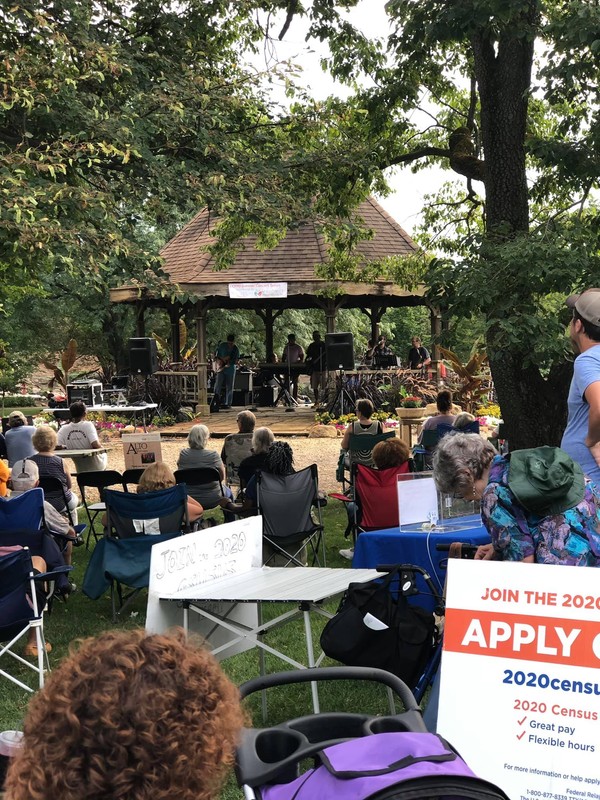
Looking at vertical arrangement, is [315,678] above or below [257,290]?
below

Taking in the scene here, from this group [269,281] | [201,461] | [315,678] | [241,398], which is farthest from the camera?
[241,398]

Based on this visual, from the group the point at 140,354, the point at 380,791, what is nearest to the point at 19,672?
the point at 380,791

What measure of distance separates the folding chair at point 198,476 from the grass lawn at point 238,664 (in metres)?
1.18

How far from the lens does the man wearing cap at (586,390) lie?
4.15 m

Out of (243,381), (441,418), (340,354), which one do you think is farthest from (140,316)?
(441,418)

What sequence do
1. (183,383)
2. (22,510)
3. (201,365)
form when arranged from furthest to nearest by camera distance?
(183,383) < (201,365) < (22,510)

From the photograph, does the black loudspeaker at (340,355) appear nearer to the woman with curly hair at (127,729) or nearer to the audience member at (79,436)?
the audience member at (79,436)

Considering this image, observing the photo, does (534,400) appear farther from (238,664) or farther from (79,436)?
(79,436)

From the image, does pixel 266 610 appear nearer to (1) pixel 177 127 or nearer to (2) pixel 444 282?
(2) pixel 444 282

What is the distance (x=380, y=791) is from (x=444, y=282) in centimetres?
662

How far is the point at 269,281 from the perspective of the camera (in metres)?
23.5

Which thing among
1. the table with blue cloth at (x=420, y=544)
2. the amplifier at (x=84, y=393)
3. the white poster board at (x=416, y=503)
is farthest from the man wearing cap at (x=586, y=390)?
the amplifier at (x=84, y=393)

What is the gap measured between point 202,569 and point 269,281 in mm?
19151

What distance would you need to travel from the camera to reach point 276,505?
7.75 meters
